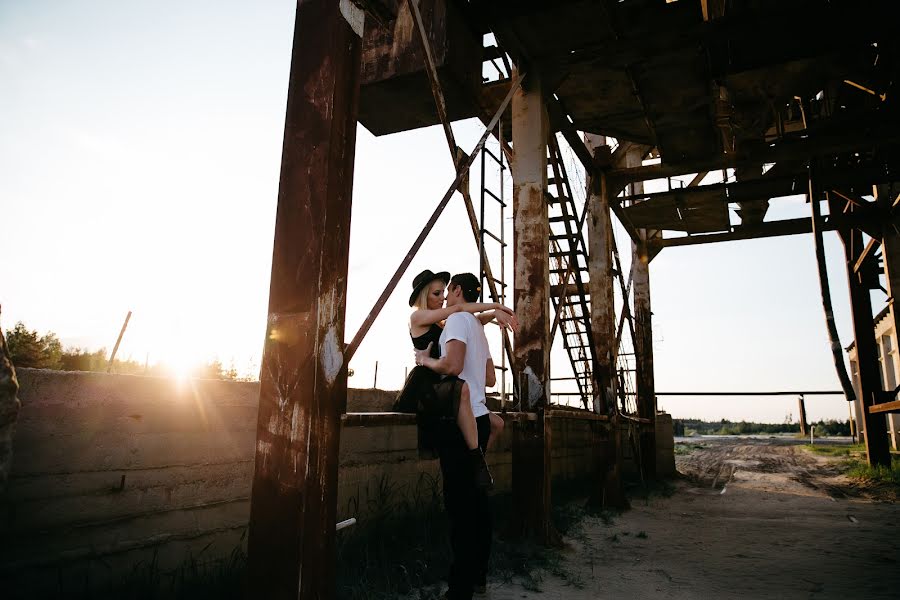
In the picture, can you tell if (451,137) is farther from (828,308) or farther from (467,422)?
(828,308)

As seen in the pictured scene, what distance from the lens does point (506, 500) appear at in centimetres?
618

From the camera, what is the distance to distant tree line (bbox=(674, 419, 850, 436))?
128 ft

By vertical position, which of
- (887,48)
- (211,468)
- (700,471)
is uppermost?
(887,48)


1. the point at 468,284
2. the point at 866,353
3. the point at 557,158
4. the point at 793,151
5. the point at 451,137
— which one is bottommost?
the point at 468,284

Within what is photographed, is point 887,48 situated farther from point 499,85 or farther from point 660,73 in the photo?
point 499,85

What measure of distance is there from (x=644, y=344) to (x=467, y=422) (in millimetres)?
8188

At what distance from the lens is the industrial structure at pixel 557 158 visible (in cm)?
205

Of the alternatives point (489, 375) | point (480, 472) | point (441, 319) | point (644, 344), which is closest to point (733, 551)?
point (489, 375)

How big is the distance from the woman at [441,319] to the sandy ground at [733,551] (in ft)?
3.96

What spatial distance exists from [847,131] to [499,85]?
455 cm

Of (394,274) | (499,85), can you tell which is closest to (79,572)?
(394,274)

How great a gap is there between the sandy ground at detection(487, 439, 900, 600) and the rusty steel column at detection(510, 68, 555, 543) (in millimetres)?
496

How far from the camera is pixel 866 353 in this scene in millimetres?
10898

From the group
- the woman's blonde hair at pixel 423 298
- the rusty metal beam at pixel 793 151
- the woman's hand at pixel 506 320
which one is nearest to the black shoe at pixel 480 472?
the woman's hand at pixel 506 320
